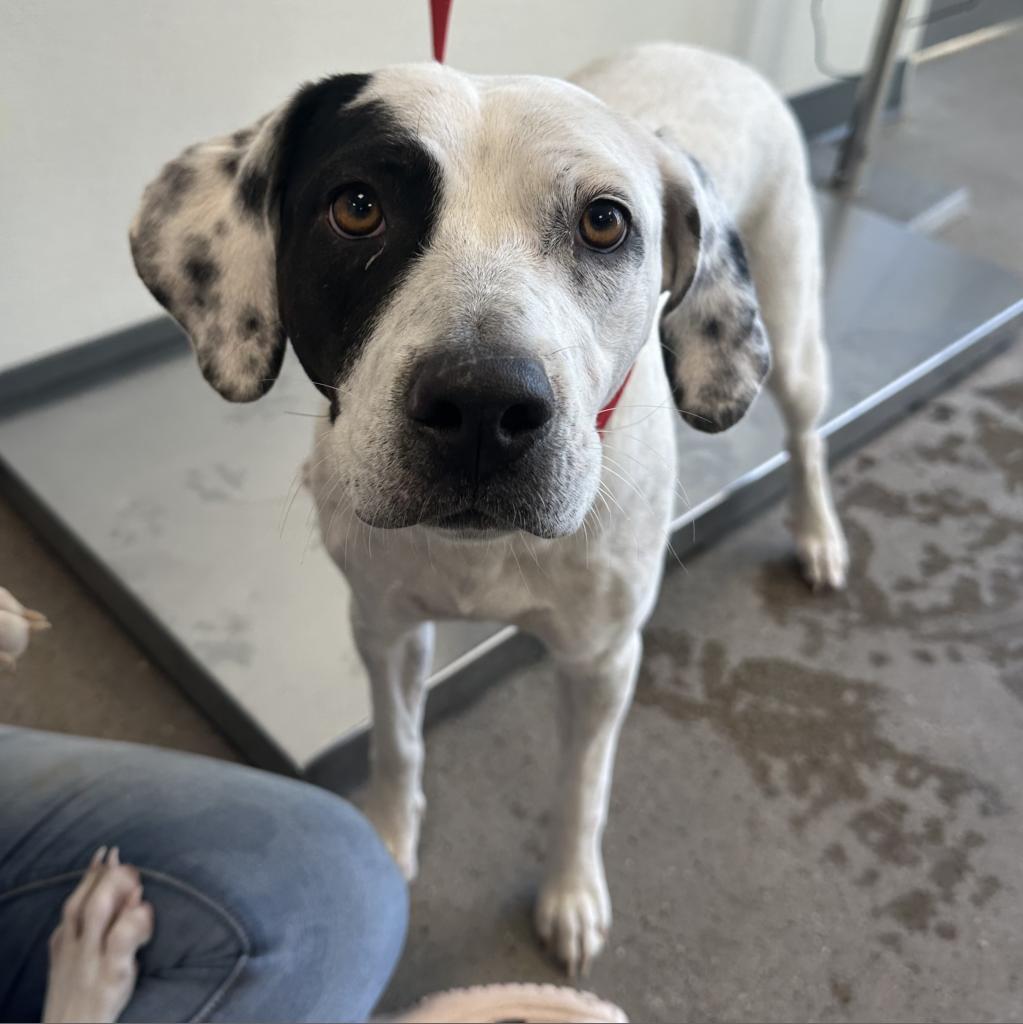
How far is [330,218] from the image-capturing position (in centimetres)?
93

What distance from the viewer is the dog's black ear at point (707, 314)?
1093 mm

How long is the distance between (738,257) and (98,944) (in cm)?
99

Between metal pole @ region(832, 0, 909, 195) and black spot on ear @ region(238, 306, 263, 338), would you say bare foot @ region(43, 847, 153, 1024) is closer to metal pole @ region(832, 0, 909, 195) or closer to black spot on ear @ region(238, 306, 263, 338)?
black spot on ear @ region(238, 306, 263, 338)

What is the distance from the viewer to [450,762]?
1727 millimetres

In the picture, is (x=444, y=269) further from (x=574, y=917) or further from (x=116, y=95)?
(x=116, y=95)

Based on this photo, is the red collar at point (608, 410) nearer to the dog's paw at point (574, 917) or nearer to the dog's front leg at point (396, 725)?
the dog's front leg at point (396, 725)

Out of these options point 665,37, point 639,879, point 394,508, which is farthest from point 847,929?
point 665,37

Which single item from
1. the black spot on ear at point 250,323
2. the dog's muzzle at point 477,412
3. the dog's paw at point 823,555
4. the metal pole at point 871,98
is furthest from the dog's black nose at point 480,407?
the metal pole at point 871,98

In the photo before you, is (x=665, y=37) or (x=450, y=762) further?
(x=665, y=37)

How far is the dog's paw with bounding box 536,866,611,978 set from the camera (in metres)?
1.45

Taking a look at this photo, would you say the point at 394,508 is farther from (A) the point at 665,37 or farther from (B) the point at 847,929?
(A) the point at 665,37

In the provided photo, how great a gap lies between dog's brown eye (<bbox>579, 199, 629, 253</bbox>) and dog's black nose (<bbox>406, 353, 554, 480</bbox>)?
0.20 m

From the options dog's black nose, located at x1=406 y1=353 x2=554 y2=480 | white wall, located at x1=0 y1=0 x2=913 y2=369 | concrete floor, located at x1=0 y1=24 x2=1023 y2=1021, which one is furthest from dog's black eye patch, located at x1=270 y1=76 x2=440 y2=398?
white wall, located at x1=0 y1=0 x2=913 y2=369

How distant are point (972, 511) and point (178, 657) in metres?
1.76
